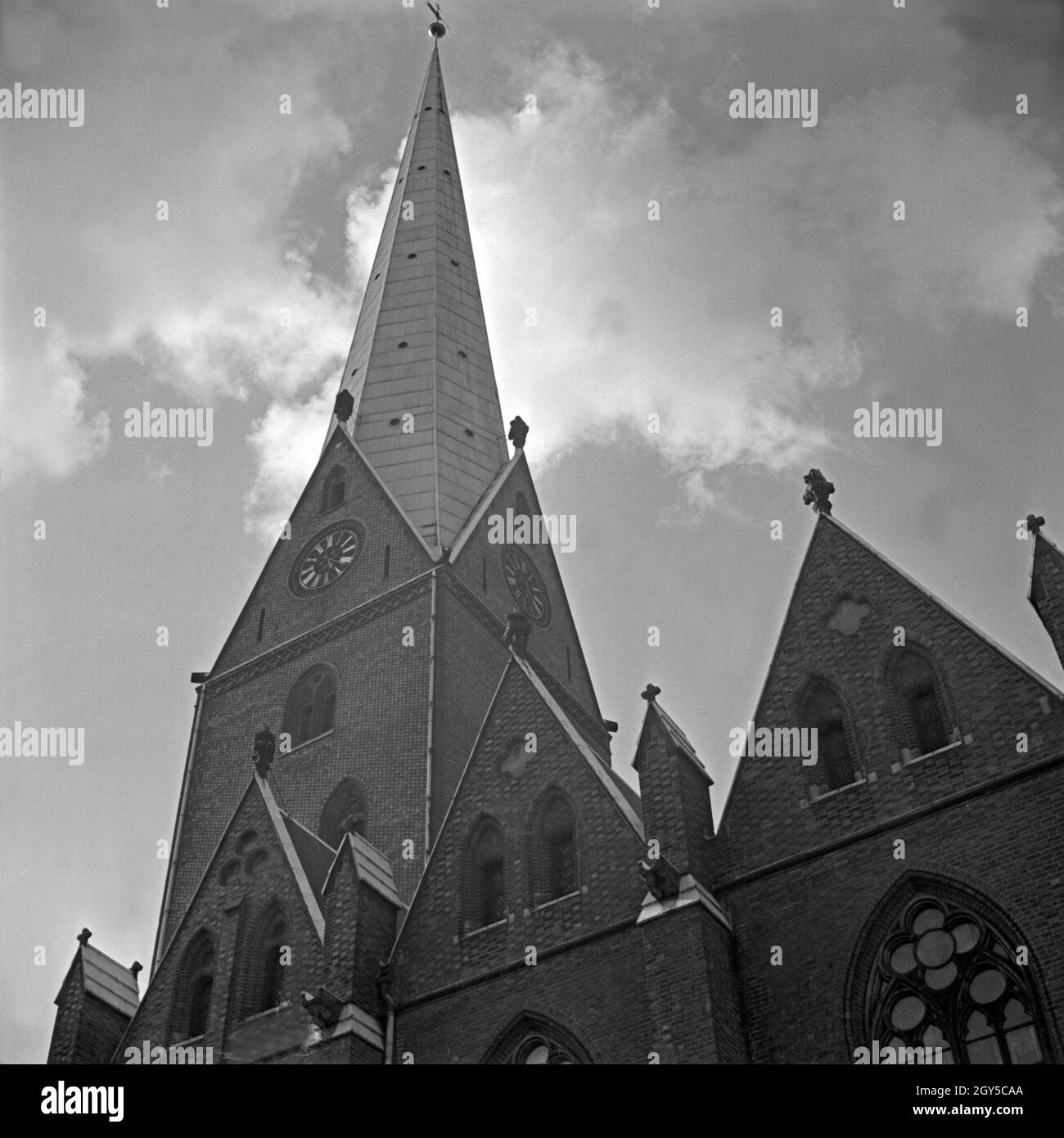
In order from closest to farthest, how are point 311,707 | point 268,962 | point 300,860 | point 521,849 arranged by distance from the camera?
point 521,849 → point 268,962 → point 300,860 → point 311,707

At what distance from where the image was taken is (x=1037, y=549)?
774 inches

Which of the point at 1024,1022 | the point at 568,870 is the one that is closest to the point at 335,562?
the point at 568,870

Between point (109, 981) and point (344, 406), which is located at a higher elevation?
point (344, 406)

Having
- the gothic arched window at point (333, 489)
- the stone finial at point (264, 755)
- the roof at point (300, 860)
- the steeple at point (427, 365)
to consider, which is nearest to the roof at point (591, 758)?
the roof at point (300, 860)

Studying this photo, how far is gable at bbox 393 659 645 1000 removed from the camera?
2028cm

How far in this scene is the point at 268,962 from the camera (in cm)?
2241

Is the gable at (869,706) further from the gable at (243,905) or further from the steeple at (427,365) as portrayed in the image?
the steeple at (427,365)

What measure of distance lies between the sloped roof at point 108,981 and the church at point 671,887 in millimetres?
66

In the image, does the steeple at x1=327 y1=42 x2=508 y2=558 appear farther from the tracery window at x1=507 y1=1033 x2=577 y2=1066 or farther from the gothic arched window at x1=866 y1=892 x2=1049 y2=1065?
the gothic arched window at x1=866 y1=892 x2=1049 y2=1065

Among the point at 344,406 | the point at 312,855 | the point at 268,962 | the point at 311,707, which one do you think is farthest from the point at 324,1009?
the point at 344,406

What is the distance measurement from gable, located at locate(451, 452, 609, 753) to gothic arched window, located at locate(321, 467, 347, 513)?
11.7ft

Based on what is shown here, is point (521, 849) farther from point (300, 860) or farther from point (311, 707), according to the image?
point (311, 707)

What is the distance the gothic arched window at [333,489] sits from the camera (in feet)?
124

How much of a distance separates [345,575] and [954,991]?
67.8 ft
